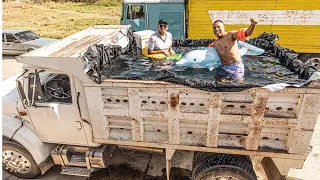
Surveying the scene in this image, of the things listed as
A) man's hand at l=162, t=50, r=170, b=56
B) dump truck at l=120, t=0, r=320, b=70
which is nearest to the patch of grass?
dump truck at l=120, t=0, r=320, b=70

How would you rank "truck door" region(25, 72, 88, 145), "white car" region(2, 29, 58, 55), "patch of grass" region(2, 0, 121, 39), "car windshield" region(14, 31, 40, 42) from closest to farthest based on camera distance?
"truck door" region(25, 72, 88, 145), "white car" region(2, 29, 58, 55), "car windshield" region(14, 31, 40, 42), "patch of grass" region(2, 0, 121, 39)

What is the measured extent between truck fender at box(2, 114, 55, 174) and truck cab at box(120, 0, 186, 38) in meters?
6.93

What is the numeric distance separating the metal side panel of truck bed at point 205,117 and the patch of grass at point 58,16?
13717mm

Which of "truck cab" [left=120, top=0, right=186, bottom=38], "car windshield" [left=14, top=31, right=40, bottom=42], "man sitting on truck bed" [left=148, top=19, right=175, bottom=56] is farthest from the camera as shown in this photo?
"car windshield" [left=14, top=31, right=40, bottom=42]

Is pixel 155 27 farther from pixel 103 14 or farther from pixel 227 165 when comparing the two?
pixel 103 14

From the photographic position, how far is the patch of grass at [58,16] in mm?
19062

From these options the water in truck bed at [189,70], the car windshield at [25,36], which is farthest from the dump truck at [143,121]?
the car windshield at [25,36]

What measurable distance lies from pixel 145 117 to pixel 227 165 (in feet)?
4.40

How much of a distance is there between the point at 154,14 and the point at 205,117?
745 cm

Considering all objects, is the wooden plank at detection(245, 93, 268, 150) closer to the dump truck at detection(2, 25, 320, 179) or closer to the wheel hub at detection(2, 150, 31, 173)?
the dump truck at detection(2, 25, 320, 179)

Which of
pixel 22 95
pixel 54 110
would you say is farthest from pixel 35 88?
pixel 54 110

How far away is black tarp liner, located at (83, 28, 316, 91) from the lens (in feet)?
11.8

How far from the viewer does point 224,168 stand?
378 cm

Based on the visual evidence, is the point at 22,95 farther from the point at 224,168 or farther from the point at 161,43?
the point at 224,168
